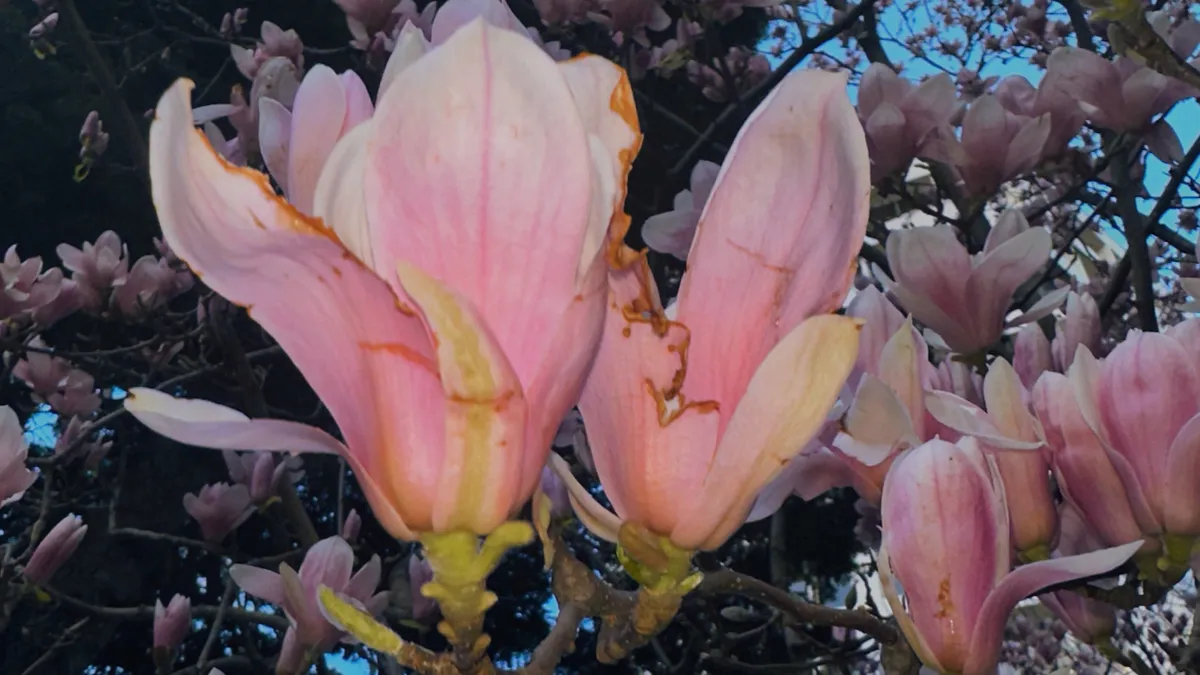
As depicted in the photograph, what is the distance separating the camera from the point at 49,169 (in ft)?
14.8

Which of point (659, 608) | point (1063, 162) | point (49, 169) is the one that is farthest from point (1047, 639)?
point (49, 169)

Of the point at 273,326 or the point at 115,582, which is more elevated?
the point at 273,326

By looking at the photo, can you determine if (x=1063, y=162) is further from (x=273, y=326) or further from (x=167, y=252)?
(x=167, y=252)

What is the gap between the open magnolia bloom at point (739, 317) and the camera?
0.37 metres

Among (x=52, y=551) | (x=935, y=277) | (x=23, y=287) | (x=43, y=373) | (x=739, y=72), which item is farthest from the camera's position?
(x=739, y=72)

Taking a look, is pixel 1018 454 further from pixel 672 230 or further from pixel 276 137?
pixel 672 230

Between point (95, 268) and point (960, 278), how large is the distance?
1848 mm

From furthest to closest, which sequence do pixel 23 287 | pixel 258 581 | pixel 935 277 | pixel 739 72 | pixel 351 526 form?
pixel 739 72 < pixel 351 526 < pixel 23 287 < pixel 258 581 < pixel 935 277

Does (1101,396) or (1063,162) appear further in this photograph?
(1063,162)

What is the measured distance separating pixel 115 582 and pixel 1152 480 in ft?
13.6

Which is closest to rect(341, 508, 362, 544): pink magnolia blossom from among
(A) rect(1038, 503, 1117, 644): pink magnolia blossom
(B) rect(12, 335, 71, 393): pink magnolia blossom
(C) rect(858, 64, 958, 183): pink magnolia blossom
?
(B) rect(12, 335, 71, 393): pink magnolia blossom

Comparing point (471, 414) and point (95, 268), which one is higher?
point (471, 414)

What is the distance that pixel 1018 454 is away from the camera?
2.15 feet

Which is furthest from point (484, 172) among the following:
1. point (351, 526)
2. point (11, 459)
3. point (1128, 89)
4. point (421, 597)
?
point (351, 526)
